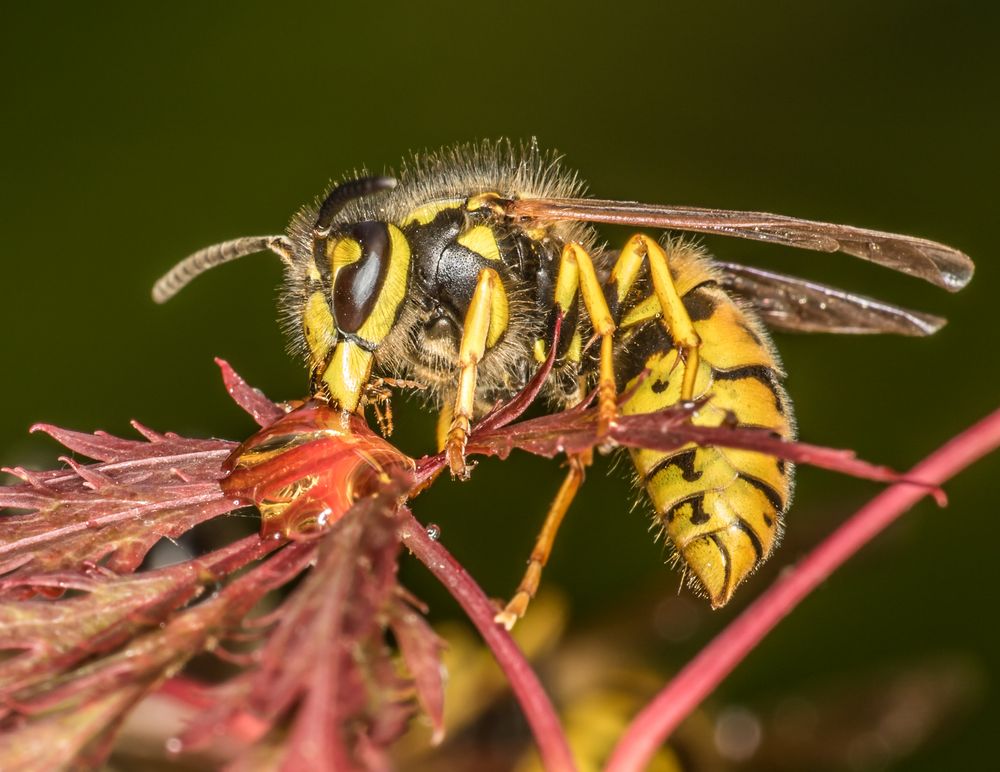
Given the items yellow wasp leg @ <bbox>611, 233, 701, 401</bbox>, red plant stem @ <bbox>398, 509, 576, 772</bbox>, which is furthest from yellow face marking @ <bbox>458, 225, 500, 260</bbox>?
red plant stem @ <bbox>398, 509, 576, 772</bbox>

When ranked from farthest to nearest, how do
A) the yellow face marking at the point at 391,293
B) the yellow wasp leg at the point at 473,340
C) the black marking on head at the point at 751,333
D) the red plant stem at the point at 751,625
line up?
1. the black marking on head at the point at 751,333
2. the yellow face marking at the point at 391,293
3. the yellow wasp leg at the point at 473,340
4. the red plant stem at the point at 751,625

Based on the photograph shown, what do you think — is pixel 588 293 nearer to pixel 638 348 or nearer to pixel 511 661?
pixel 638 348

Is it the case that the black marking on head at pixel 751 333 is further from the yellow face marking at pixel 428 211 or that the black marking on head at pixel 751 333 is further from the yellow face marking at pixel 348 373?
the yellow face marking at pixel 348 373

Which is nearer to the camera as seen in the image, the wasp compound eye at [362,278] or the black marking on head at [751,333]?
the wasp compound eye at [362,278]

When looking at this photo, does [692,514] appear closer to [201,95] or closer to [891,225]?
[891,225]

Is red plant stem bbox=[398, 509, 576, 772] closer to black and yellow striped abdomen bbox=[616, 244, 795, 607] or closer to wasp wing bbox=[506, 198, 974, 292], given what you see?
black and yellow striped abdomen bbox=[616, 244, 795, 607]

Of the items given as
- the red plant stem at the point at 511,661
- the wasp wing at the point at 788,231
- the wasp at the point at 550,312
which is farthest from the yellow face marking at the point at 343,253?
the red plant stem at the point at 511,661

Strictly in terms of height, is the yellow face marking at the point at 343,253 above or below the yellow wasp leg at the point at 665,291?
above
